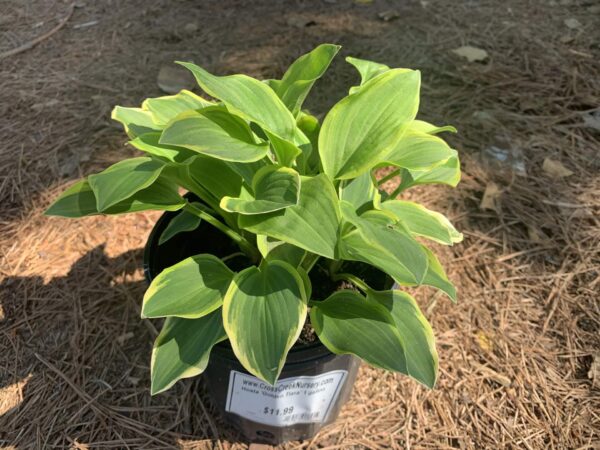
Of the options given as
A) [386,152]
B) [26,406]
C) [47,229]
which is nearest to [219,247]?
[386,152]

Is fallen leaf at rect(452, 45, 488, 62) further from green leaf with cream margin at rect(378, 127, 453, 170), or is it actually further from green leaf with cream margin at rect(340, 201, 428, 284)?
green leaf with cream margin at rect(340, 201, 428, 284)

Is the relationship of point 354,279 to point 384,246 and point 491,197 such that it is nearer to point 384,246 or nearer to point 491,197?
point 384,246

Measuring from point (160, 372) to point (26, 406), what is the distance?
69 centimetres

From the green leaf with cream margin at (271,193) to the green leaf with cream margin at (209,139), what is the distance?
42 millimetres

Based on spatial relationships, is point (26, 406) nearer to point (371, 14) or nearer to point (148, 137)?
point (148, 137)

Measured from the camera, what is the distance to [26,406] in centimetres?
120

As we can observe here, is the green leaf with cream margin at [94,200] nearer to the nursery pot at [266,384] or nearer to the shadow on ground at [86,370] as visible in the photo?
the nursery pot at [266,384]

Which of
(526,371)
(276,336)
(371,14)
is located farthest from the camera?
(371,14)

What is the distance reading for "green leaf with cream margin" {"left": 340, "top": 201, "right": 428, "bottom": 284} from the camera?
2.21 ft

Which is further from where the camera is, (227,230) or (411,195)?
(411,195)

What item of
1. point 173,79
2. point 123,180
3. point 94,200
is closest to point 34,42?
point 173,79

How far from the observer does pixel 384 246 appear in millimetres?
674

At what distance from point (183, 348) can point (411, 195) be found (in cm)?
116

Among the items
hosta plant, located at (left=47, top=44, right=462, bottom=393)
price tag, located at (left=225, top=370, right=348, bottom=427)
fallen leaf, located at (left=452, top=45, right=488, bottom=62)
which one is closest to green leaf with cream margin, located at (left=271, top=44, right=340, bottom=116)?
hosta plant, located at (left=47, top=44, right=462, bottom=393)
